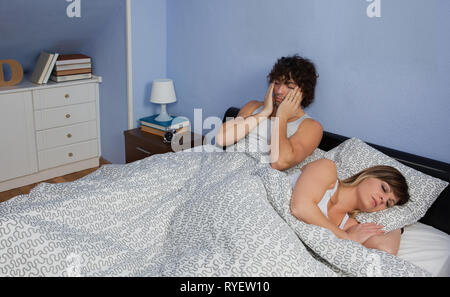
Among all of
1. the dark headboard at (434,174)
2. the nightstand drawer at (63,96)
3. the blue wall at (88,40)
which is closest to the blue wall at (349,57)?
the dark headboard at (434,174)

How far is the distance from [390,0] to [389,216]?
998mm

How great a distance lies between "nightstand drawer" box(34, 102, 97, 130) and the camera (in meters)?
3.05

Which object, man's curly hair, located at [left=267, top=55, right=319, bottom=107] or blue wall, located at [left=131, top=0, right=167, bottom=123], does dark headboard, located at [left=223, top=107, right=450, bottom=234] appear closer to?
man's curly hair, located at [left=267, top=55, right=319, bottom=107]

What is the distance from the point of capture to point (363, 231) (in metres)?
1.62

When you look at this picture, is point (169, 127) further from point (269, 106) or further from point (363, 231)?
point (363, 231)

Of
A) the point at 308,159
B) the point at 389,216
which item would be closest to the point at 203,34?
the point at 308,159

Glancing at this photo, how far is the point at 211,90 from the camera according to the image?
2865 mm

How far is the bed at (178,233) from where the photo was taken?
1.28 meters

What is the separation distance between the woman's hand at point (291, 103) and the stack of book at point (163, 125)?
0.95 m

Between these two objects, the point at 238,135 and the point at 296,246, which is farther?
the point at 238,135

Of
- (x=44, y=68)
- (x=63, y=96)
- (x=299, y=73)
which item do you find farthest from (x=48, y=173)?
(x=299, y=73)

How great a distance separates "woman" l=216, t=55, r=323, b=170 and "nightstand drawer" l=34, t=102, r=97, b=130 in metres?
1.51

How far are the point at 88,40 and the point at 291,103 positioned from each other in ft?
6.03
